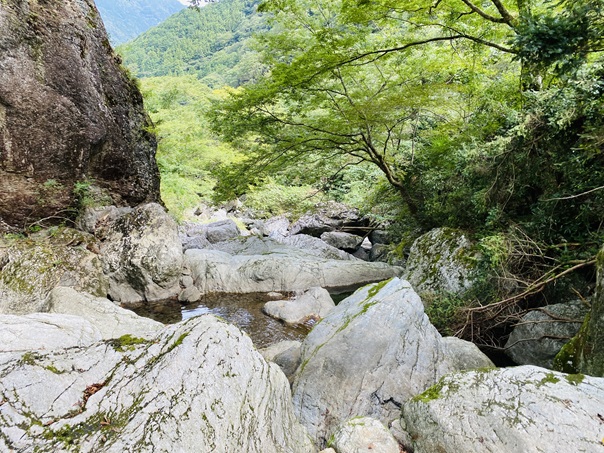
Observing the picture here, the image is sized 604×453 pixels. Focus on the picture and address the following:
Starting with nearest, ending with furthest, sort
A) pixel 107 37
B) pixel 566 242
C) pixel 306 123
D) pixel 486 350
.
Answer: pixel 566 242 → pixel 486 350 → pixel 306 123 → pixel 107 37

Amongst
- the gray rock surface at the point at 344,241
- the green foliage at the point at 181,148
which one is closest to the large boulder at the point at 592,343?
the gray rock surface at the point at 344,241

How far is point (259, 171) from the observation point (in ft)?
32.9

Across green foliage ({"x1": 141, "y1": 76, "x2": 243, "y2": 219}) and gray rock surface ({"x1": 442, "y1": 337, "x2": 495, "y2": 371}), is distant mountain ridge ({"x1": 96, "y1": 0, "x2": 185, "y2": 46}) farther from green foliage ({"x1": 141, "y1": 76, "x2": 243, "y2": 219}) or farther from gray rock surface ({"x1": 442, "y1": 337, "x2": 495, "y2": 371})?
gray rock surface ({"x1": 442, "y1": 337, "x2": 495, "y2": 371})

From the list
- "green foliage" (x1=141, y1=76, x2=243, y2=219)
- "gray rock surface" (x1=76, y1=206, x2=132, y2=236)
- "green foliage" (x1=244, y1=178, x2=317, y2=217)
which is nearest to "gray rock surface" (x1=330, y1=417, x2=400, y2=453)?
"gray rock surface" (x1=76, y1=206, x2=132, y2=236)

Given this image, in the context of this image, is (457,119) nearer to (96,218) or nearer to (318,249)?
(318,249)

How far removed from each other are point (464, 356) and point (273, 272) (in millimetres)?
6761

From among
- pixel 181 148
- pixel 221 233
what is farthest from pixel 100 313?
pixel 181 148

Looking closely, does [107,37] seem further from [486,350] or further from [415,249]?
[486,350]

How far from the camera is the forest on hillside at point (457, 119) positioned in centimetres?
500

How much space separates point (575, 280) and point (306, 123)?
6.63 meters

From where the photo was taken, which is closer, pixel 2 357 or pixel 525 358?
pixel 2 357

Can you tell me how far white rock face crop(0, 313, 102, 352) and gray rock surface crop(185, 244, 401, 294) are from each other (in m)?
6.97

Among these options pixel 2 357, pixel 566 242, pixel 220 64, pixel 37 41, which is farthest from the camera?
pixel 220 64

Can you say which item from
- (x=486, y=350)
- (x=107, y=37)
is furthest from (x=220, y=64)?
(x=486, y=350)
